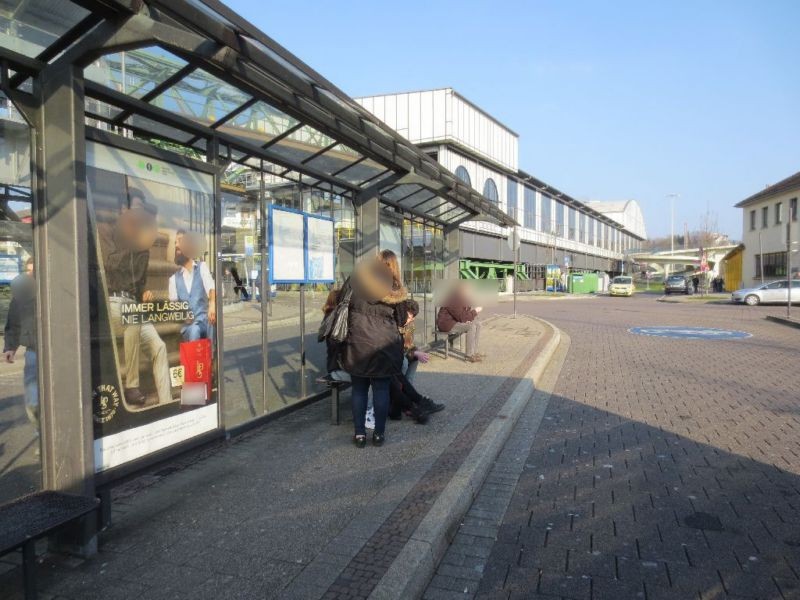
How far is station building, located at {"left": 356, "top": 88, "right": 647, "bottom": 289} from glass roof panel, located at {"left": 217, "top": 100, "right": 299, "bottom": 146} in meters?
12.7

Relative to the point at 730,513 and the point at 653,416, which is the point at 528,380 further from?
the point at 730,513

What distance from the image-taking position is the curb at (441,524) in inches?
114

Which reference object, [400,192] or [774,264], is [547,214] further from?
[400,192]

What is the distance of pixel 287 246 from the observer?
19.7 ft

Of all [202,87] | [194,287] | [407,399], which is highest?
[202,87]

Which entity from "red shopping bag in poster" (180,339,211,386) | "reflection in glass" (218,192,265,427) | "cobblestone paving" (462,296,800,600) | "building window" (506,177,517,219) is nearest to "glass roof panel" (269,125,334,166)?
"reflection in glass" (218,192,265,427)

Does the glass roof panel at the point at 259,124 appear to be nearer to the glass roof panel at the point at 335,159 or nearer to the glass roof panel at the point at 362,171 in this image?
the glass roof panel at the point at 335,159

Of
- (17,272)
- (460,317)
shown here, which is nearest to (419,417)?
(17,272)

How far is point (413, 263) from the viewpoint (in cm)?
1061

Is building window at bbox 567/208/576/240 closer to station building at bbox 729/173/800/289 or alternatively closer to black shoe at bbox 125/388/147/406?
station building at bbox 729/173/800/289

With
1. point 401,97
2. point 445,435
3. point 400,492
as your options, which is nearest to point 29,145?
point 400,492

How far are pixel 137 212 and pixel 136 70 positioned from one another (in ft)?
3.20

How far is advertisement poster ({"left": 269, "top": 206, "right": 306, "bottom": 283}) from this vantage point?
577cm

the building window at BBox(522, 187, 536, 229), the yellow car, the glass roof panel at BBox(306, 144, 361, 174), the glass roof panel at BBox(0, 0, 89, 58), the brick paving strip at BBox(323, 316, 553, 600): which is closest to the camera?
the brick paving strip at BBox(323, 316, 553, 600)
